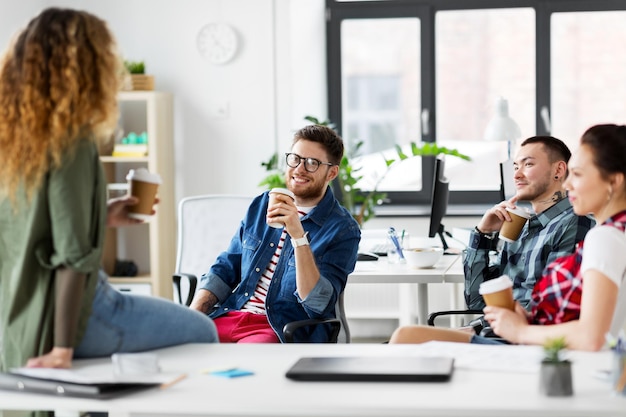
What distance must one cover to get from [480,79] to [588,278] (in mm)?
4184

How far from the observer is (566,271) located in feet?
8.01

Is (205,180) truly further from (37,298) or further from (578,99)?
(37,298)

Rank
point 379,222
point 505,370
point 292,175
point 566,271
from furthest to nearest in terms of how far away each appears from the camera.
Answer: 1. point 379,222
2. point 292,175
3. point 566,271
4. point 505,370

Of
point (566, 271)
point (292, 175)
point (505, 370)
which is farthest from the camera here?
point (292, 175)

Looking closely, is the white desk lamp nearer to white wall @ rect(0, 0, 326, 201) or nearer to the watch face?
white wall @ rect(0, 0, 326, 201)

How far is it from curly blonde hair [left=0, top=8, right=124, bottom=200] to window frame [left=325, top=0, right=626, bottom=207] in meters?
4.29

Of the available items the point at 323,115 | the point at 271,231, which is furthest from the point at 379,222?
the point at 271,231

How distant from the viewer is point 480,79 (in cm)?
621

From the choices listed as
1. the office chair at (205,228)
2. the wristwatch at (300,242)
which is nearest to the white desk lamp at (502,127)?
the office chair at (205,228)

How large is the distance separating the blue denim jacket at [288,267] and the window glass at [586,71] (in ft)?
10.9

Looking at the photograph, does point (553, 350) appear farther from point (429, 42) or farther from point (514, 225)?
point (429, 42)

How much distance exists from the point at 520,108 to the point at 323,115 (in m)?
1.26

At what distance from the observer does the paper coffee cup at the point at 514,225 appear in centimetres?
306

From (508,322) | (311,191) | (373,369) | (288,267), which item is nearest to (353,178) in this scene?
(311,191)
